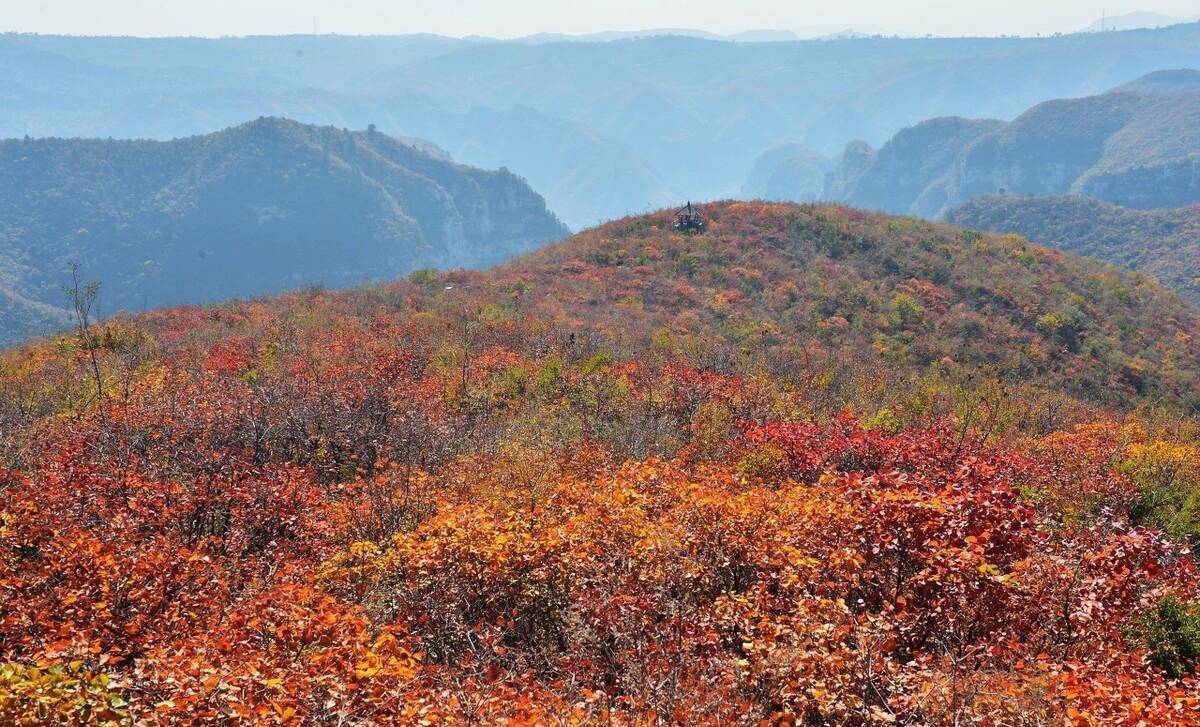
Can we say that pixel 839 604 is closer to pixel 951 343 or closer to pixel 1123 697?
pixel 1123 697

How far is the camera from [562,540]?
775 cm

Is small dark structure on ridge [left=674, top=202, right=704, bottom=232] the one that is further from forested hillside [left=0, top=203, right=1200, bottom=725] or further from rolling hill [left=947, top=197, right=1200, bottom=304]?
rolling hill [left=947, top=197, right=1200, bottom=304]

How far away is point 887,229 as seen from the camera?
152 feet

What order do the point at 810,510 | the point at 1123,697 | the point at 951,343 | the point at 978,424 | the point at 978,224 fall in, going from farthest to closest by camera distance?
1. the point at 978,224
2. the point at 951,343
3. the point at 978,424
4. the point at 810,510
5. the point at 1123,697

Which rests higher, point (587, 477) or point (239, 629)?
point (239, 629)

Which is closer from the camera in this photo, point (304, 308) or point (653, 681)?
point (653, 681)

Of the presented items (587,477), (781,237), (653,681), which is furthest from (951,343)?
(653,681)

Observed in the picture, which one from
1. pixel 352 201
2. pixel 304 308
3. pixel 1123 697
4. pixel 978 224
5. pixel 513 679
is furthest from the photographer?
pixel 352 201

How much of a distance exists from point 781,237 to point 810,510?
38837 millimetres

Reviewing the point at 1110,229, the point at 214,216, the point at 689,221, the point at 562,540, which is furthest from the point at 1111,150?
the point at 562,540

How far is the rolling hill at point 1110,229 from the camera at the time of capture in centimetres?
8488

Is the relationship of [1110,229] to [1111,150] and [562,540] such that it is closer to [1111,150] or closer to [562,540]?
[1111,150]

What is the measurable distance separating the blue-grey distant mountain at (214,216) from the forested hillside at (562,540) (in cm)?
10912

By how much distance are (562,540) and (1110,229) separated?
12110 centimetres
